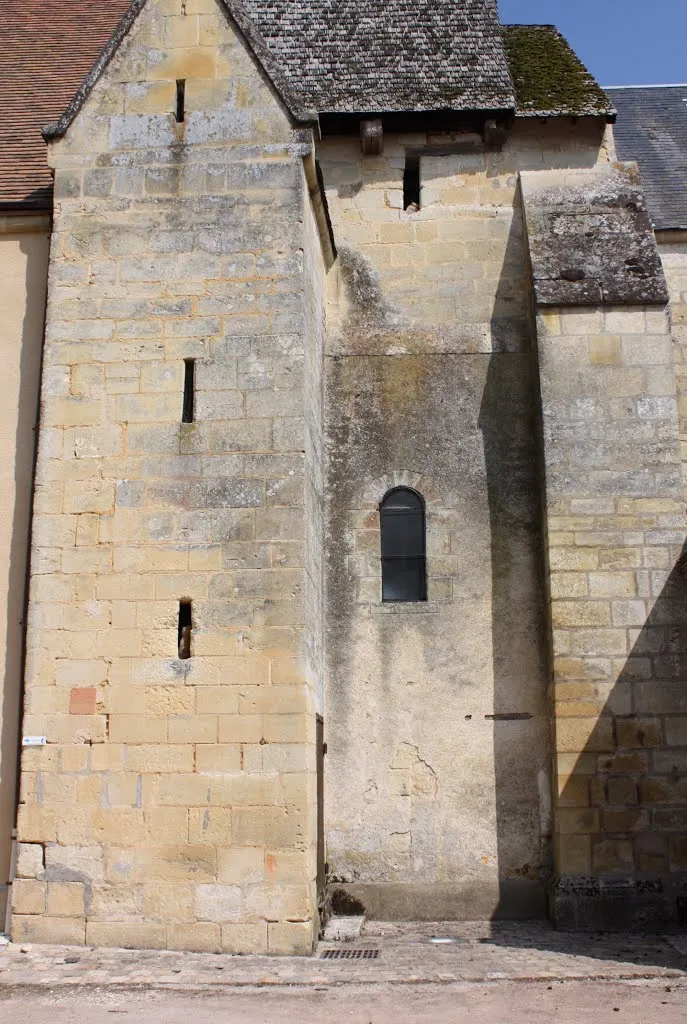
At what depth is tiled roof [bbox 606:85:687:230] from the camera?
34.4ft

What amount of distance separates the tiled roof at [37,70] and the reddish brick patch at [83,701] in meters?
3.68

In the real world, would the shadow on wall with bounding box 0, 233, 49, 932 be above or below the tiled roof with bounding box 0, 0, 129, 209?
below

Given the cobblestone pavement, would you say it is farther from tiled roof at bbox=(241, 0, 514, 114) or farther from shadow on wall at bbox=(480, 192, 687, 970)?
tiled roof at bbox=(241, 0, 514, 114)

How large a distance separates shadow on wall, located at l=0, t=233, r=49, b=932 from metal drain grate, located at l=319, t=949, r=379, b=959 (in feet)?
6.90

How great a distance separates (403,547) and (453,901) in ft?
8.38

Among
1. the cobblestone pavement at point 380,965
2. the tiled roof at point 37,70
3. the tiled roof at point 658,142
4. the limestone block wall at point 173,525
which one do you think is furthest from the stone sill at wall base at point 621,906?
the tiled roof at point 37,70

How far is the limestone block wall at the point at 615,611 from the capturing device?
7371 millimetres

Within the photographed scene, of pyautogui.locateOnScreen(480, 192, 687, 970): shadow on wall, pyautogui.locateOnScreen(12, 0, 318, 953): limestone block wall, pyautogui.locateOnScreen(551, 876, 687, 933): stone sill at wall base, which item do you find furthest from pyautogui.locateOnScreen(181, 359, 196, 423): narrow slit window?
pyautogui.locateOnScreen(551, 876, 687, 933): stone sill at wall base

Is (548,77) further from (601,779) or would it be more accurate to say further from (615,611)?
(601,779)

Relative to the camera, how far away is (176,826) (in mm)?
6785

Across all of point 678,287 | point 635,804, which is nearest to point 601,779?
point 635,804

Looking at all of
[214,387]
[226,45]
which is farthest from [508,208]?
[214,387]

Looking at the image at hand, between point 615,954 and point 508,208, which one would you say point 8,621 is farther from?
point 508,208

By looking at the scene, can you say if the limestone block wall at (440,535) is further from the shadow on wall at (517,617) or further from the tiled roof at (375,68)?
the tiled roof at (375,68)
